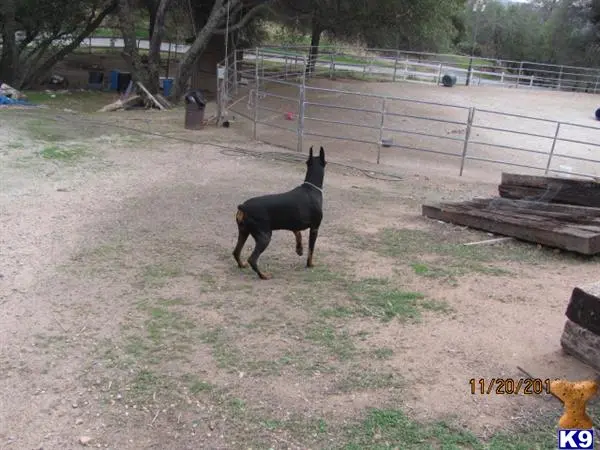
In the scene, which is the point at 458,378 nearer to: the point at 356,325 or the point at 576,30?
the point at 356,325

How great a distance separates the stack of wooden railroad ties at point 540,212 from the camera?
640cm

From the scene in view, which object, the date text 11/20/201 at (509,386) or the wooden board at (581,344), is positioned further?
the wooden board at (581,344)

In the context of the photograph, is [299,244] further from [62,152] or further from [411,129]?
[411,129]

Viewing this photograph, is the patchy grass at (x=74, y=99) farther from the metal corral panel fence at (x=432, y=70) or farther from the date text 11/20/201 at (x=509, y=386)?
the date text 11/20/201 at (x=509, y=386)

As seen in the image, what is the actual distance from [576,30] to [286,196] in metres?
37.7

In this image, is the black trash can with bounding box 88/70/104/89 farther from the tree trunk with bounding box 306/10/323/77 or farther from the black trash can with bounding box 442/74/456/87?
the black trash can with bounding box 442/74/456/87

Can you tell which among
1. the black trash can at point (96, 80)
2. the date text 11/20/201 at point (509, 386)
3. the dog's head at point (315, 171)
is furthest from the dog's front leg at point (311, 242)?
the black trash can at point (96, 80)

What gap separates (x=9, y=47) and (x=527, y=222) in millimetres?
17146

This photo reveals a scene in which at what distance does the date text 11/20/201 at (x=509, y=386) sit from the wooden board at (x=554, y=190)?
460 centimetres

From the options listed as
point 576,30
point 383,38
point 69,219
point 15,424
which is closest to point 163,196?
point 69,219

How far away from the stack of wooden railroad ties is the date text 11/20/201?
293cm

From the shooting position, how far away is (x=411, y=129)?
52.3 feet

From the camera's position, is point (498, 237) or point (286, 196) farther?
point (498, 237)

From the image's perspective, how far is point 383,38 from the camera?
24.6 metres
